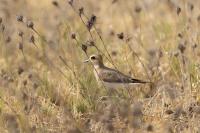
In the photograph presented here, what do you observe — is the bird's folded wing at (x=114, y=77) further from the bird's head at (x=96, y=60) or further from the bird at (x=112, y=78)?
the bird's head at (x=96, y=60)

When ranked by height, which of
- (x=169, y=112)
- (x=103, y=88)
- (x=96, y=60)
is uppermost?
(x=96, y=60)

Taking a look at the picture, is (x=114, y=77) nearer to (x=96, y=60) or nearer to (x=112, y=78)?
(x=112, y=78)

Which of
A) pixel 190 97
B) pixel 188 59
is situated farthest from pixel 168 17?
pixel 190 97

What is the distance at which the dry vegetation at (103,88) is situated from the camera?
7262 mm

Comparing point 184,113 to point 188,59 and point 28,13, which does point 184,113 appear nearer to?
point 188,59

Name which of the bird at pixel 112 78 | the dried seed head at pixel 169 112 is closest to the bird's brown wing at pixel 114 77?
the bird at pixel 112 78

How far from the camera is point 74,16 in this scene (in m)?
11.8

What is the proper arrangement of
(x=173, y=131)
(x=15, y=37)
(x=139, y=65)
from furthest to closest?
(x=15, y=37) < (x=139, y=65) < (x=173, y=131)

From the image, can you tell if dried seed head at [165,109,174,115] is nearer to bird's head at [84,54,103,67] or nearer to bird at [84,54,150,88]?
bird at [84,54,150,88]

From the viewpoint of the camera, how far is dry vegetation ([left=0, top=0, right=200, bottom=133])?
7262 mm

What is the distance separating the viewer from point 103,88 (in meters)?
8.34

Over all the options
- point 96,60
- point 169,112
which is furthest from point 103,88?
point 169,112

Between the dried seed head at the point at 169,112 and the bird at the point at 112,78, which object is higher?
the bird at the point at 112,78

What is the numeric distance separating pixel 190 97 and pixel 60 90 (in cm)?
146
